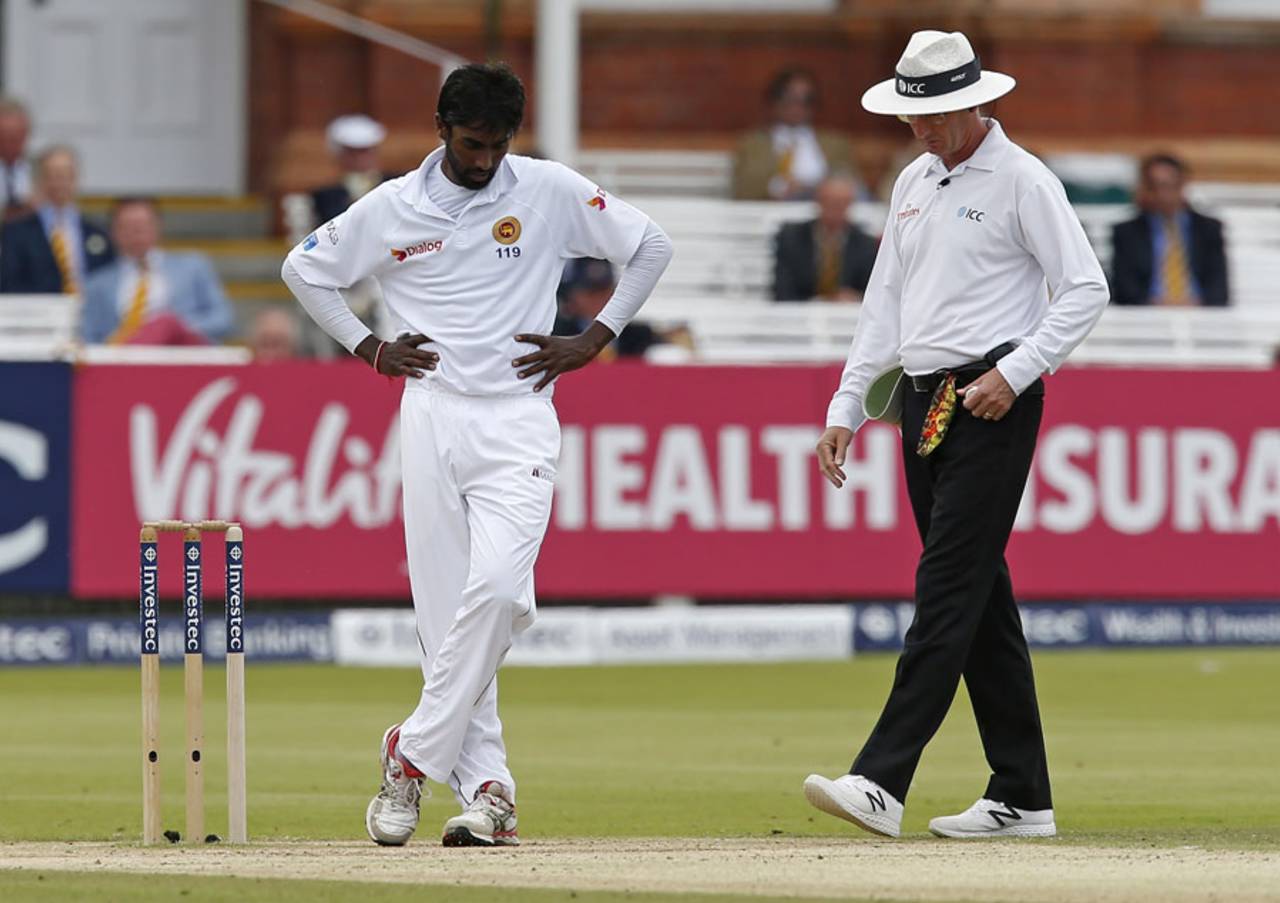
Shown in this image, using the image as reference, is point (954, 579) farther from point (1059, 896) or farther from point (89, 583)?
point (89, 583)

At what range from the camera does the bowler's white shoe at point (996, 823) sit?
7.75 meters

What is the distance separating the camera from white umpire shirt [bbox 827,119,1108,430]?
7531mm

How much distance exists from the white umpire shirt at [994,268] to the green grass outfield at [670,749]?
1325mm

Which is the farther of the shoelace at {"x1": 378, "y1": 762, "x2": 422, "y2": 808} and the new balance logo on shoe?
the new balance logo on shoe

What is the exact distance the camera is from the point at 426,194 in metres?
7.78

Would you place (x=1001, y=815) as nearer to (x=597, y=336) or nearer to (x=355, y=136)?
(x=597, y=336)

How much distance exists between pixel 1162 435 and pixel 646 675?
3.26 meters

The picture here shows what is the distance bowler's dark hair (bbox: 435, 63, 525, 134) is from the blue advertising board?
7396 mm

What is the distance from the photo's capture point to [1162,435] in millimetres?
15430

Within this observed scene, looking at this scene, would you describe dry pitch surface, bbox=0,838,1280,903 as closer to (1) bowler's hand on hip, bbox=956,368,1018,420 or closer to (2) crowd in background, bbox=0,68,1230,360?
(1) bowler's hand on hip, bbox=956,368,1018,420

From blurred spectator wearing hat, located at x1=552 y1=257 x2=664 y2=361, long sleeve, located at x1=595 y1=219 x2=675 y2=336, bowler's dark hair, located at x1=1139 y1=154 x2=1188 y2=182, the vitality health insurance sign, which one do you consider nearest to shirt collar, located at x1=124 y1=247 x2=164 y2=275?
the vitality health insurance sign

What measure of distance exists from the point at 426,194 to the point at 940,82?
140cm

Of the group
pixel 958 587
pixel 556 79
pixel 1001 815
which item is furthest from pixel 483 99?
pixel 556 79

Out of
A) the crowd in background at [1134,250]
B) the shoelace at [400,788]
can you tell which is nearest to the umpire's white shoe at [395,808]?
the shoelace at [400,788]
